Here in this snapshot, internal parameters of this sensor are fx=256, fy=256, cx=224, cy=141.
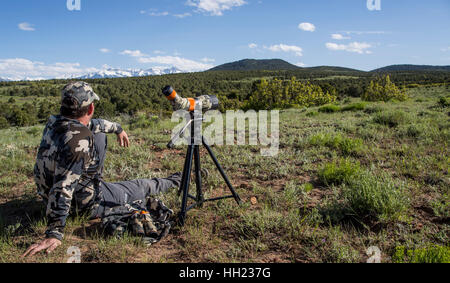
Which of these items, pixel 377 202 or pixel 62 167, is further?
pixel 377 202

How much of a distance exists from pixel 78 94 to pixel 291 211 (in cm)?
259

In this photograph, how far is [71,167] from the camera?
90.9 inches

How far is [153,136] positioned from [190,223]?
4.64 m

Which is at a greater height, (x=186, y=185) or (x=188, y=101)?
(x=188, y=101)

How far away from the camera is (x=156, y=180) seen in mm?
3854

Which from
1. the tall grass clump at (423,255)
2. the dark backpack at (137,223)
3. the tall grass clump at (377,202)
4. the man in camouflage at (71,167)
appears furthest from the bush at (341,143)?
the man in camouflage at (71,167)

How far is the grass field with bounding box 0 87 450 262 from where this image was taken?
240 centimetres

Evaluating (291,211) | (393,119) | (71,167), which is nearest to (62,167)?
(71,167)

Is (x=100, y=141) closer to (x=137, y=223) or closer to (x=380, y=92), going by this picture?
(x=137, y=223)

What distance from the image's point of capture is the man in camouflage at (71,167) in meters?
2.25

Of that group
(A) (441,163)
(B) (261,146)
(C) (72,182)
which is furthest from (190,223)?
(A) (441,163)

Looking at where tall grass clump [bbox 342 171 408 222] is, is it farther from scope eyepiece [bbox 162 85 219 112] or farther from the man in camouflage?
the man in camouflage
